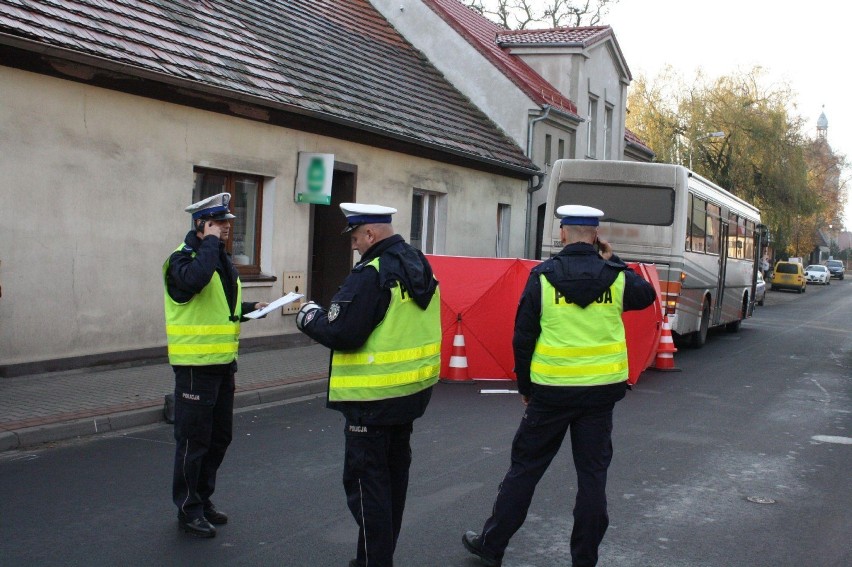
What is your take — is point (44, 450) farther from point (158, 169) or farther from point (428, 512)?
point (158, 169)

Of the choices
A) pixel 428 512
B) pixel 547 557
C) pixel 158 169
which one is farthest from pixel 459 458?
pixel 158 169

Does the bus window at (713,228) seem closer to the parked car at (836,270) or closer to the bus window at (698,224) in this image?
the bus window at (698,224)

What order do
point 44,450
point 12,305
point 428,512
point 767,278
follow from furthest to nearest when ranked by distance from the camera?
point 767,278 < point 12,305 < point 44,450 < point 428,512

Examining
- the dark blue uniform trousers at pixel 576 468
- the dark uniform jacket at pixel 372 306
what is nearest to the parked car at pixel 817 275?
the dark blue uniform trousers at pixel 576 468

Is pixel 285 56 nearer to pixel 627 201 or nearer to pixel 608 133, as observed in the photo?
pixel 627 201

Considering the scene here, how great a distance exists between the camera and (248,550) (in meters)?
5.12

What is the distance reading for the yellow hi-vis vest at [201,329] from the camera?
5.25 m

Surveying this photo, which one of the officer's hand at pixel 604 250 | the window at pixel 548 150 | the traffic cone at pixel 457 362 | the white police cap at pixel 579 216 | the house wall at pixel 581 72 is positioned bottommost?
the traffic cone at pixel 457 362

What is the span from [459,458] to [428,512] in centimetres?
162

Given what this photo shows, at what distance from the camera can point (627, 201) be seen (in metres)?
15.8

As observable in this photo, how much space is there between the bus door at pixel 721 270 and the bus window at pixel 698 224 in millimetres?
1776

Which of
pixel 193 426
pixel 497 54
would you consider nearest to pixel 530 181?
pixel 497 54

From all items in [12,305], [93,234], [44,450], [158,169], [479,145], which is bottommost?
[44,450]

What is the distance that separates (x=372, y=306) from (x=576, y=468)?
146 cm
